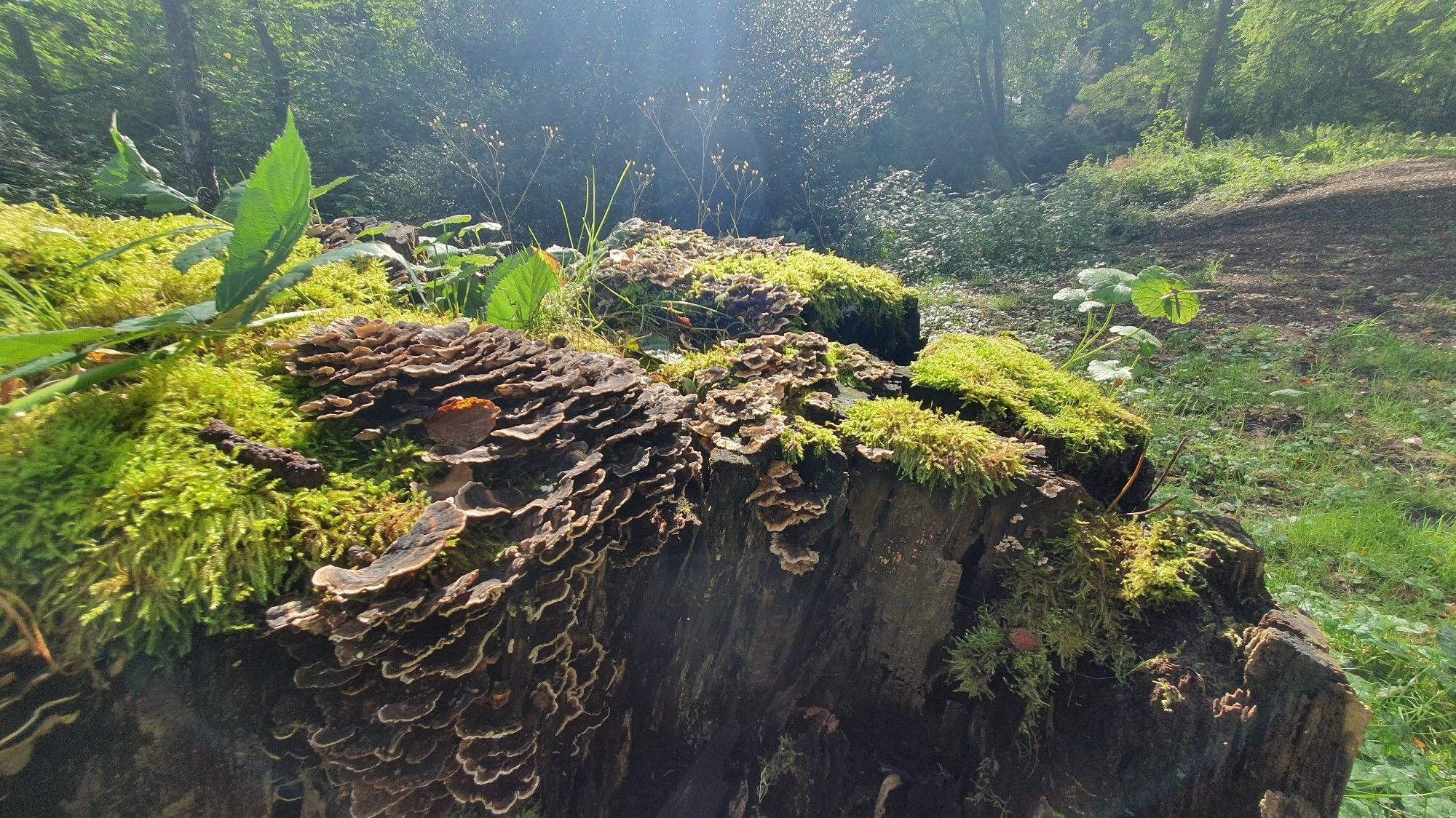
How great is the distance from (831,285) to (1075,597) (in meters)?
2.17

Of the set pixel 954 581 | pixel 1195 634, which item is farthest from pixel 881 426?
pixel 1195 634

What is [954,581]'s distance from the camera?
2309 millimetres

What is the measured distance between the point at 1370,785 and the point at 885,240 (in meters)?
10.6

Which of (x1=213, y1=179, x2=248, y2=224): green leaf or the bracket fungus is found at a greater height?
(x1=213, y1=179, x2=248, y2=224): green leaf

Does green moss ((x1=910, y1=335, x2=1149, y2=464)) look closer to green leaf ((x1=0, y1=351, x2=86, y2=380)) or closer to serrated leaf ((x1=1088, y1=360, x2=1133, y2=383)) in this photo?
serrated leaf ((x1=1088, y1=360, x2=1133, y2=383))

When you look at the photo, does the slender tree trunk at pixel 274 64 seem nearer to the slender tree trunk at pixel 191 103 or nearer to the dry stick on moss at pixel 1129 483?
the slender tree trunk at pixel 191 103

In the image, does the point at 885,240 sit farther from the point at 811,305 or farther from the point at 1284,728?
the point at 1284,728

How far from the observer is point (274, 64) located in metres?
12.2

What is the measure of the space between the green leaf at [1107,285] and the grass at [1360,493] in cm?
121

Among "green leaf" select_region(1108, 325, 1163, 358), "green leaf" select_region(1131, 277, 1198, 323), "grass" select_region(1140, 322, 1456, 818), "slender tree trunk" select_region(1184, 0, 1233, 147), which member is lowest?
"grass" select_region(1140, 322, 1456, 818)

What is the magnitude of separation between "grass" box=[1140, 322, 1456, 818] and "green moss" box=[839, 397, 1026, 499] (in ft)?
6.17

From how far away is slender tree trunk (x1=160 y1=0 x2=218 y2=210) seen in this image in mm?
8828

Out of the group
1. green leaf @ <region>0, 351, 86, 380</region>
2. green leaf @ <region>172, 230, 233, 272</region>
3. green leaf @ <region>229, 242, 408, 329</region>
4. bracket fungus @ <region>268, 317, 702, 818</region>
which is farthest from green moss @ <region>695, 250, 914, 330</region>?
green leaf @ <region>0, 351, 86, 380</region>

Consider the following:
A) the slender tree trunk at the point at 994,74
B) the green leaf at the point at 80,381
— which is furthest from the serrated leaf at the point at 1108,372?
the slender tree trunk at the point at 994,74
